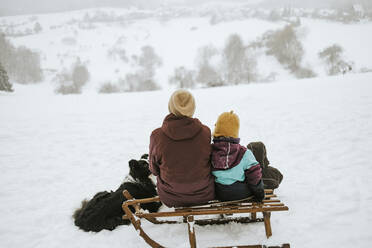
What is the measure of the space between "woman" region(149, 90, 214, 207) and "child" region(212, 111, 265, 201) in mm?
112

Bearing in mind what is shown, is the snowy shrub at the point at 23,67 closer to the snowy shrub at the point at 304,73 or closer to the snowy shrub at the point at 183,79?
the snowy shrub at the point at 183,79

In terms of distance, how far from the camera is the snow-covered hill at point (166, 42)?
44.1m

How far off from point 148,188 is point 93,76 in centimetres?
5648

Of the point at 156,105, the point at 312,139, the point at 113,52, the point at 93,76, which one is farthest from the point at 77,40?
the point at 312,139

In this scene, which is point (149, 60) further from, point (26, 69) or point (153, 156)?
point (153, 156)

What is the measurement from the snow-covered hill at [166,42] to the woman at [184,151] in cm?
2978

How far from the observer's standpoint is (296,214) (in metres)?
3.01

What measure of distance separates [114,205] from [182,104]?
5.88 feet

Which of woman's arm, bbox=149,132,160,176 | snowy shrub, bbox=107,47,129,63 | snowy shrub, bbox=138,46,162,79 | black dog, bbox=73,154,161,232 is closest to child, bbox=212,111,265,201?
woman's arm, bbox=149,132,160,176

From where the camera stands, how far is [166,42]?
75.9 m

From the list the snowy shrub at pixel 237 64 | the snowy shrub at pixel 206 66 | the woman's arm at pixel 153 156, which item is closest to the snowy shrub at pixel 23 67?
the snowy shrub at pixel 206 66

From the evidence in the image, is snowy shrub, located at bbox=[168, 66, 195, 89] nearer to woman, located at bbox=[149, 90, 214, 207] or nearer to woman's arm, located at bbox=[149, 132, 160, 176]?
woman's arm, located at bbox=[149, 132, 160, 176]

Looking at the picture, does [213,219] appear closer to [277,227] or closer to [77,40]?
[277,227]

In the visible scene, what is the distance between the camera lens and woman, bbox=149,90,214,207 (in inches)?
86.9
